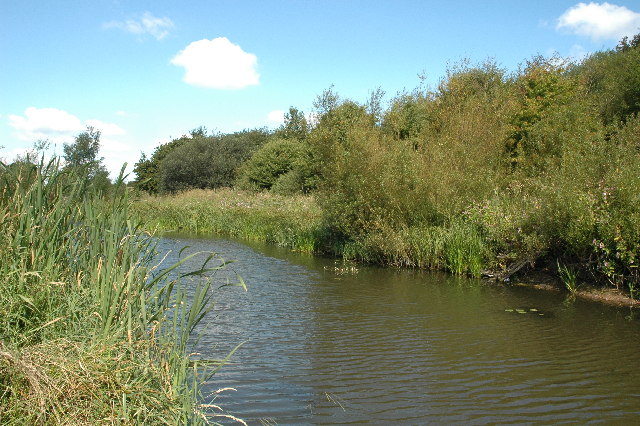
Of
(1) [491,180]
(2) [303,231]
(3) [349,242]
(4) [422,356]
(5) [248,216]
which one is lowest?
(4) [422,356]

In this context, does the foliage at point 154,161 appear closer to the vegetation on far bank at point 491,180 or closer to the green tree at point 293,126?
the green tree at point 293,126

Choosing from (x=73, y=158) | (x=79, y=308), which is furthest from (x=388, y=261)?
(x=79, y=308)

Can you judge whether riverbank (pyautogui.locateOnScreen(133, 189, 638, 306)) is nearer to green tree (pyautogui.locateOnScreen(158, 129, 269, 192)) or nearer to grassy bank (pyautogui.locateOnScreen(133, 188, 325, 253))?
grassy bank (pyautogui.locateOnScreen(133, 188, 325, 253))

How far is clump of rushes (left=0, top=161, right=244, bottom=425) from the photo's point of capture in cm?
385

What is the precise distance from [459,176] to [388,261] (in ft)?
11.2

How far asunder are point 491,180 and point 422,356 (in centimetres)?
989

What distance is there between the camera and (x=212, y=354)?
8031 mm

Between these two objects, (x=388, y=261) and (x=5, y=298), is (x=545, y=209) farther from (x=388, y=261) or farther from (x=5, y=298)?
(x=5, y=298)

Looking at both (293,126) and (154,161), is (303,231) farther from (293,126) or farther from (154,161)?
(154,161)

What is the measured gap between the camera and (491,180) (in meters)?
16.9

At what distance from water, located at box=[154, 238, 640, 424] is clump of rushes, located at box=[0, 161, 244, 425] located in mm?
1782

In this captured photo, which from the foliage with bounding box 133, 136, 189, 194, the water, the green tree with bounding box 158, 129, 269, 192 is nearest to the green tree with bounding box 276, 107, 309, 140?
the green tree with bounding box 158, 129, 269, 192

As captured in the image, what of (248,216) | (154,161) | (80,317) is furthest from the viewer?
(154,161)

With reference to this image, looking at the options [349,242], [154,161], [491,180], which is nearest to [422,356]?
[491,180]
